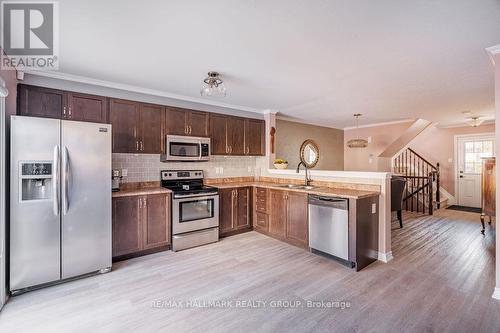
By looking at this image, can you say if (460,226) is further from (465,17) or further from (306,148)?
(465,17)

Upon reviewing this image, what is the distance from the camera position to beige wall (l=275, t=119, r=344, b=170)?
6.21m

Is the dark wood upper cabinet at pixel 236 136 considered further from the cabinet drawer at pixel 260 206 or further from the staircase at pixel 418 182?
the staircase at pixel 418 182

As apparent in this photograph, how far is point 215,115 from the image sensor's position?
4500 millimetres

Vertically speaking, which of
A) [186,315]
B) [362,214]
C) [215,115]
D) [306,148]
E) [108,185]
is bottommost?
[186,315]

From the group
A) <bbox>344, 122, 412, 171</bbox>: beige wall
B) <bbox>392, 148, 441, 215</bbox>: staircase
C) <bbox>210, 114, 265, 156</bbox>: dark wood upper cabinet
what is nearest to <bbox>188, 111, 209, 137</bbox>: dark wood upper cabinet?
<bbox>210, 114, 265, 156</bbox>: dark wood upper cabinet

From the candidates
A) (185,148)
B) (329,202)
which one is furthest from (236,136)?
(329,202)

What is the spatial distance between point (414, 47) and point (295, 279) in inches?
107

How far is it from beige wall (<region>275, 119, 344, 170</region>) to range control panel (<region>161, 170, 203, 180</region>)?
2.35 meters

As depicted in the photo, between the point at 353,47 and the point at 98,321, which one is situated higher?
the point at 353,47

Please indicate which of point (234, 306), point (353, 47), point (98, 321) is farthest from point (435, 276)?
point (98, 321)

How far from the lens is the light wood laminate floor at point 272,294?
6.55 feet

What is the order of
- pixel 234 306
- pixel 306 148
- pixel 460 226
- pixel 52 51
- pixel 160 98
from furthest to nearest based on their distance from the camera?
pixel 306 148
pixel 460 226
pixel 160 98
pixel 52 51
pixel 234 306

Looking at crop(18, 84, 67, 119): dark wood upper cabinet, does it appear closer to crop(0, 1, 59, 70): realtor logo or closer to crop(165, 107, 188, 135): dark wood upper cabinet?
crop(0, 1, 59, 70): realtor logo

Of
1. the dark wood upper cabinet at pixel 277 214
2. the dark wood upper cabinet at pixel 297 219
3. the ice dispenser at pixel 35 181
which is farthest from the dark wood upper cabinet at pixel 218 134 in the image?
the ice dispenser at pixel 35 181
